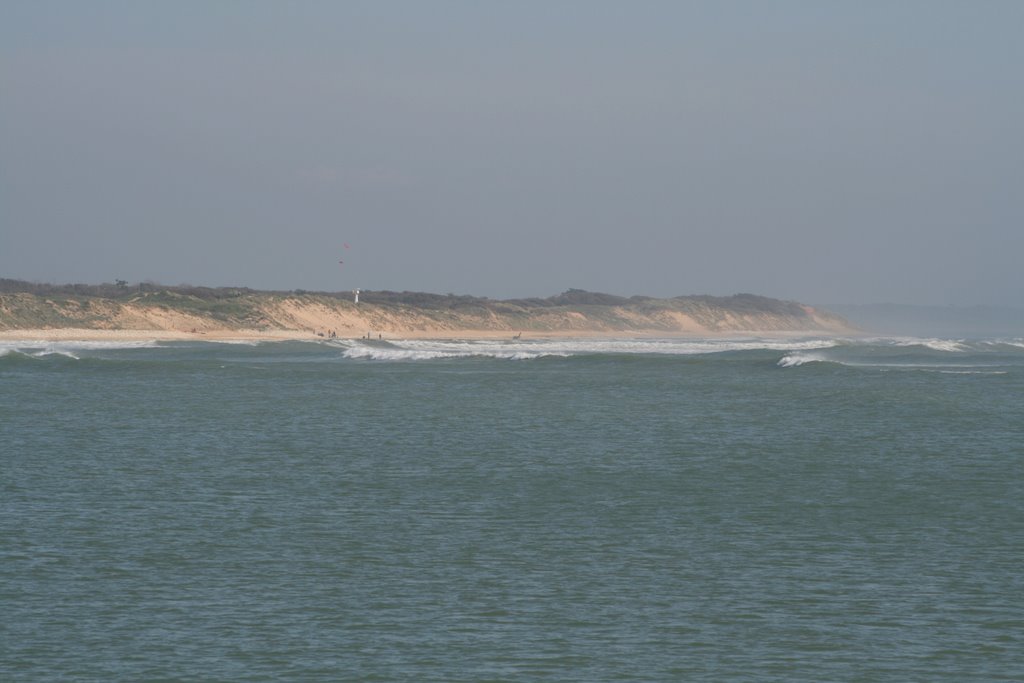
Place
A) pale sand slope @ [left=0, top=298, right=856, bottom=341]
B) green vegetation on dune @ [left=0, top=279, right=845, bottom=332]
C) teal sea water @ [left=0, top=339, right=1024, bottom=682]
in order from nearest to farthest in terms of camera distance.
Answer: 1. teal sea water @ [left=0, top=339, right=1024, bottom=682]
2. pale sand slope @ [left=0, top=298, right=856, bottom=341]
3. green vegetation on dune @ [left=0, top=279, right=845, bottom=332]

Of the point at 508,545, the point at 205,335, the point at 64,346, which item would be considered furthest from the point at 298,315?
the point at 508,545

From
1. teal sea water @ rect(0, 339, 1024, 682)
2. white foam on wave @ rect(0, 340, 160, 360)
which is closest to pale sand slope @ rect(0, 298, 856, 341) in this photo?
white foam on wave @ rect(0, 340, 160, 360)

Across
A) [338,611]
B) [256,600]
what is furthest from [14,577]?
[338,611]

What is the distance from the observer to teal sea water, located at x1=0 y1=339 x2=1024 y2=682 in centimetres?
1186

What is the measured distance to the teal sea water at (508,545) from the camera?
11859 mm

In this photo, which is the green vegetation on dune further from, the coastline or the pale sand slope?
the coastline

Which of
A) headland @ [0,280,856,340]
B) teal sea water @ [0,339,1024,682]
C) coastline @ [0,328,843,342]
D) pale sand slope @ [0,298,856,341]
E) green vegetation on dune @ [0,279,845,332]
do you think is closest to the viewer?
teal sea water @ [0,339,1024,682]

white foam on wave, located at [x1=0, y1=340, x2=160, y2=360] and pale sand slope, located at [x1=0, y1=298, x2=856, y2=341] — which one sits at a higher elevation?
pale sand slope, located at [x1=0, y1=298, x2=856, y2=341]

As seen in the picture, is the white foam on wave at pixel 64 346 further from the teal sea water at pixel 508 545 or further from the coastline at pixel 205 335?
the teal sea water at pixel 508 545

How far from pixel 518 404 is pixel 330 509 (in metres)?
21.2

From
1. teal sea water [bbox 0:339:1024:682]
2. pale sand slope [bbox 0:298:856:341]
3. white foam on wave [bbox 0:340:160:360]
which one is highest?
pale sand slope [bbox 0:298:856:341]

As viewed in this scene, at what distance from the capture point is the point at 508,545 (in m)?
16.7

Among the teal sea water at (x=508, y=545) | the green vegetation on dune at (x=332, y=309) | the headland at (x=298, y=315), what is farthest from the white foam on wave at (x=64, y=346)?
the teal sea water at (x=508, y=545)

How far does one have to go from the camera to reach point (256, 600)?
13.6 metres
